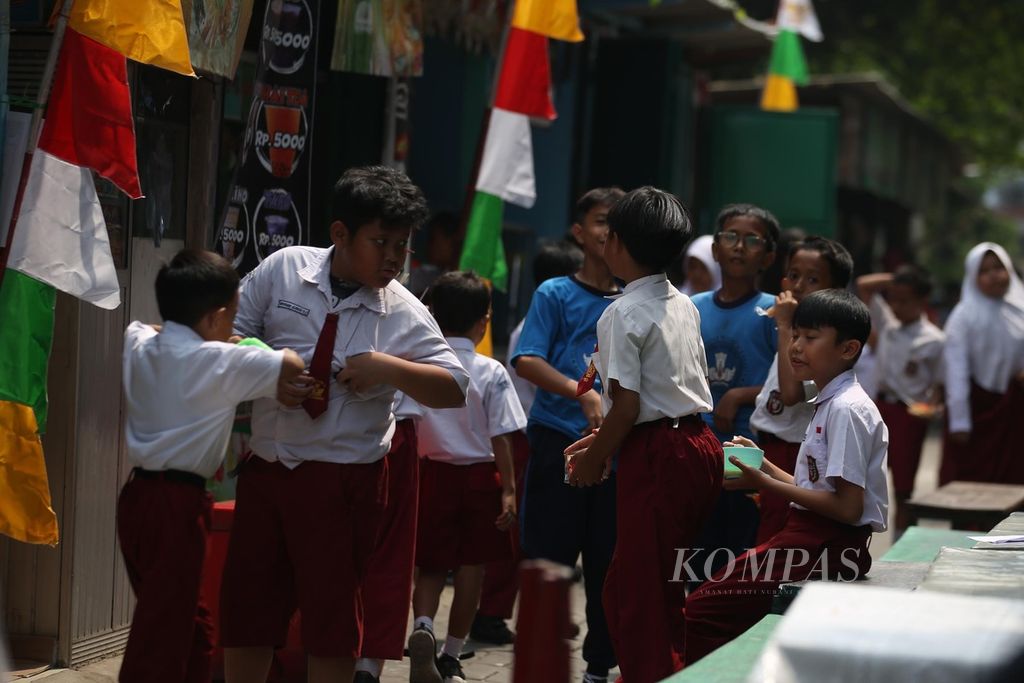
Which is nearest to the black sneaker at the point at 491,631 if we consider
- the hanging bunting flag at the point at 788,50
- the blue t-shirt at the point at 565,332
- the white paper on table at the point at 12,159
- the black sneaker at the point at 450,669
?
the black sneaker at the point at 450,669

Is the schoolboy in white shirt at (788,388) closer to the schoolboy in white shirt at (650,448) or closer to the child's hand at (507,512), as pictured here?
the schoolboy in white shirt at (650,448)

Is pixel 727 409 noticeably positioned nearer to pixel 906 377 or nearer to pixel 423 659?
pixel 423 659

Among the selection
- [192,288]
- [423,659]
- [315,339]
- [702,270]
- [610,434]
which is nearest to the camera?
[192,288]

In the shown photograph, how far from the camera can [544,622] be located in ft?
9.84

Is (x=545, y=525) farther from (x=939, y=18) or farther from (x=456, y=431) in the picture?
(x=939, y=18)

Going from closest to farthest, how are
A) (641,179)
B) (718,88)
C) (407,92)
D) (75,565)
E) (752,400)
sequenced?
(75,565)
(752,400)
(407,92)
(641,179)
(718,88)

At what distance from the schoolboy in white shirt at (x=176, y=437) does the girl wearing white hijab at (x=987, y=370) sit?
623cm

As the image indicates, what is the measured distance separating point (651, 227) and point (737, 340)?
1588 millimetres

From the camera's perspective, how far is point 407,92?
754cm

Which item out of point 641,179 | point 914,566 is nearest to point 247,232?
point 914,566

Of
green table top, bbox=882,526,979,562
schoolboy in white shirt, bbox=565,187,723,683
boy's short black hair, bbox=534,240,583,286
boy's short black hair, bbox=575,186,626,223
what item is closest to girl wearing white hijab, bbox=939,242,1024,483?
green table top, bbox=882,526,979,562

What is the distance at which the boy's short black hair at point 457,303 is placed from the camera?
5926 mm

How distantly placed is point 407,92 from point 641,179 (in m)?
5.03

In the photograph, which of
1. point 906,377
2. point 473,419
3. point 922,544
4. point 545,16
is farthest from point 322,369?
point 906,377
